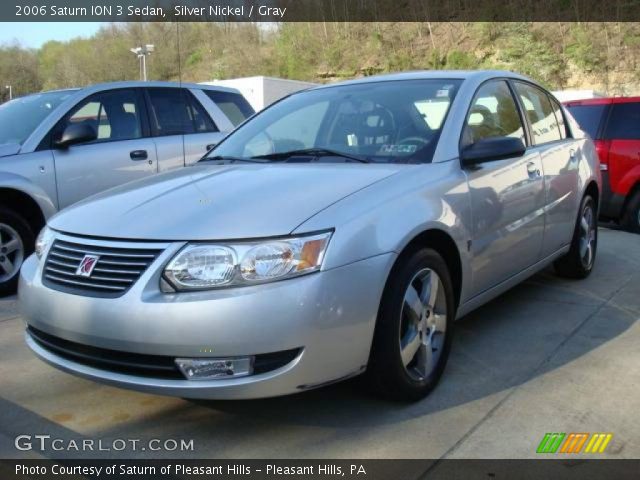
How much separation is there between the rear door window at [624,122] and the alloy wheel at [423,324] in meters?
5.54

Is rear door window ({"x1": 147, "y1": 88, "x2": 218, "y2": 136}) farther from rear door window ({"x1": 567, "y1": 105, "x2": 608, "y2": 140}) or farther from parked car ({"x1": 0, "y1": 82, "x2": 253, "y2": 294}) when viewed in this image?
rear door window ({"x1": 567, "y1": 105, "x2": 608, "y2": 140})

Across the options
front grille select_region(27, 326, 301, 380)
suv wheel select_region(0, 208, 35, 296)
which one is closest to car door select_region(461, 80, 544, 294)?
front grille select_region(27, 326, 301, 380)

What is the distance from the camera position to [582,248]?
526 cm

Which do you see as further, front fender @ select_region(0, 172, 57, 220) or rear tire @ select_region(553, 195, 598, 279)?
rear tire @ select_region(553, 195, 598, 279)

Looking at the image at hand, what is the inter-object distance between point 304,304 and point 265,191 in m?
0.68

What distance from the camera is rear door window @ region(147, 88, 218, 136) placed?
6172 mm

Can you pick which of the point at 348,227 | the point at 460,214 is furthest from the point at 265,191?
the point at 460,214

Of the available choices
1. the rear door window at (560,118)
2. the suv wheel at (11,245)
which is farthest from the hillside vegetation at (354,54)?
the rear door window at (560,118)

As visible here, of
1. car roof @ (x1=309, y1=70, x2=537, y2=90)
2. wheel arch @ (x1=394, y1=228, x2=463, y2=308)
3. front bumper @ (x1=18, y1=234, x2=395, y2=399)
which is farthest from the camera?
car roof @ (x1=309, y1=70, x2=537, y2=90)

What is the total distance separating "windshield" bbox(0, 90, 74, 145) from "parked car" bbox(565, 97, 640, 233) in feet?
19.6

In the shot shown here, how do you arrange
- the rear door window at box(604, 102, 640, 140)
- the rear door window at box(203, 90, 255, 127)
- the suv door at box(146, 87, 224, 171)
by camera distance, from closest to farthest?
the suv door at box(146, 87, 224, 171), the rear door window at box(203, 90, 255, 127), the rear door window at box(604, 102, 640, 140)

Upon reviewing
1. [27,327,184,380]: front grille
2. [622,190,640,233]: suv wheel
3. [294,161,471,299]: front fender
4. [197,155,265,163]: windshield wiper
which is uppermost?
[197,155,265,163]: windshield wiper

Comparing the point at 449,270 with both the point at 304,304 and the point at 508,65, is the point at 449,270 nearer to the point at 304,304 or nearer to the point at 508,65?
the point at 304,304

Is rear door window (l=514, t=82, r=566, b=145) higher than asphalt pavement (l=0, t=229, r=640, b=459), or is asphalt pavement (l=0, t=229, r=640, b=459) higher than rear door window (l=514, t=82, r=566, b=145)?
rear door window (l=514, t=82, r=566, b=145)
